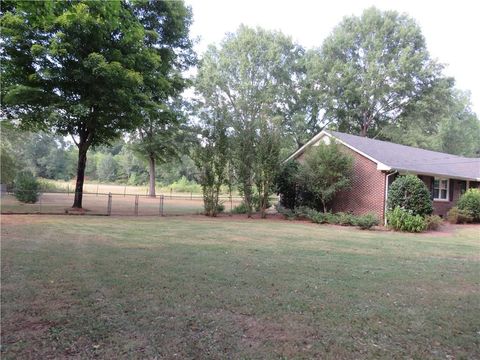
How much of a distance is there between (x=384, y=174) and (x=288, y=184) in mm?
4987

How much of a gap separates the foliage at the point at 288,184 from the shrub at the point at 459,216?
8005mm

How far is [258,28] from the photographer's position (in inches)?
1603

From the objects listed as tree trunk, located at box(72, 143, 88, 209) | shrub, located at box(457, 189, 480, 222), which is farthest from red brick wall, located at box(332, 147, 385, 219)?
tree trunk, located at box(72, 143, 88, 209)

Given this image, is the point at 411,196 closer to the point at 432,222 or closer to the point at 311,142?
the point at 432,222

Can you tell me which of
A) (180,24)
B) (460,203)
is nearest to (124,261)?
(180,24)

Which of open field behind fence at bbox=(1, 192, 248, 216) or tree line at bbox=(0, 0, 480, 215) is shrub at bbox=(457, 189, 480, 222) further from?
open field behind fence at bbox=(1, 192, 248, 216)

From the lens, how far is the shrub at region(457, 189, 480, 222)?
18.2m

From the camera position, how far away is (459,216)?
1820 centimetres

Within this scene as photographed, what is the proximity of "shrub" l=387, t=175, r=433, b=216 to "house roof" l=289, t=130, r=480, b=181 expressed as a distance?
1.09 m

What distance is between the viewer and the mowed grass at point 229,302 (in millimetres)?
3303

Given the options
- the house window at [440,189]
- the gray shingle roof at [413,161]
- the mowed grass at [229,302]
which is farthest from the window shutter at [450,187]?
the mowed grass at [229,302]

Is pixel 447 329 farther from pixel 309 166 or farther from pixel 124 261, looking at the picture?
pixel 309 166

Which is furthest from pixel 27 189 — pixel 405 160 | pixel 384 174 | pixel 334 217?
pixel 405 160

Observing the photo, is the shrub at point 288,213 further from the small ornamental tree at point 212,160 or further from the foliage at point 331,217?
the small ornamental tree at point 212,160
